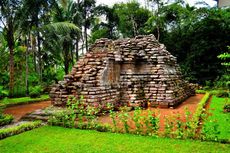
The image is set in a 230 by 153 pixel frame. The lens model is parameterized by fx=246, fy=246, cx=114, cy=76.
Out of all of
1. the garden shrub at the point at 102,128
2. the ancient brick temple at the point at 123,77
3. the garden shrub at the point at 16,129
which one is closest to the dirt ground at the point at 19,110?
the ancient brick temple at the point at 123,77

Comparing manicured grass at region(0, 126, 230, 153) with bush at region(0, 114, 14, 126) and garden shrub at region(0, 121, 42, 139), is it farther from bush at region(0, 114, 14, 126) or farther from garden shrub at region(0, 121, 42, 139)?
bush at region(0, 114, 14, 126)

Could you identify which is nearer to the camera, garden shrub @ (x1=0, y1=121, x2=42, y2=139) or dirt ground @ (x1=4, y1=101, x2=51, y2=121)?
garden shrub @ (x1=0, y1=121, x2=42, y2=139)

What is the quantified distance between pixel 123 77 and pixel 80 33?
14089 millimetres

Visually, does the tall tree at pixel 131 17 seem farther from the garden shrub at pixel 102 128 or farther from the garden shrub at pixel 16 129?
the garden shrub at pixel 102 128

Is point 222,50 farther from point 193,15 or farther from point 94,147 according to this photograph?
point 94,147

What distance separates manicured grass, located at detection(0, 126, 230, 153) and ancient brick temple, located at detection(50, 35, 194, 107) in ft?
9.92

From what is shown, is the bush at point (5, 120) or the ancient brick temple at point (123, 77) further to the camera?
the ancient brick temple at point (123, 77)

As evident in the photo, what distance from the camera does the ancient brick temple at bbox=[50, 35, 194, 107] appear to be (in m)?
9.70

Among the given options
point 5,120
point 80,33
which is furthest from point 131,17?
point 5,120

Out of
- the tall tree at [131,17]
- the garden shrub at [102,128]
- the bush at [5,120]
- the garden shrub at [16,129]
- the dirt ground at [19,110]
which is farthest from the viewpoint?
the tall tree at [131,17]

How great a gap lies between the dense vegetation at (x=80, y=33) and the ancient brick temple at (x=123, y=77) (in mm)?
6099

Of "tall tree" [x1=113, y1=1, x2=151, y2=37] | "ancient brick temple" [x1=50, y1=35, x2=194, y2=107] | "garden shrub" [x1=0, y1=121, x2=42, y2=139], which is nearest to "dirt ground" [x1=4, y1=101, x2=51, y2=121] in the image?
"ancient brick temple" [x1=50, y1=35, x2=194, y2=107]

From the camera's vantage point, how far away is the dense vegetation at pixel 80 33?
1627 centimetres

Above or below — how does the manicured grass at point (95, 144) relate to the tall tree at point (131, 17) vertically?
below
